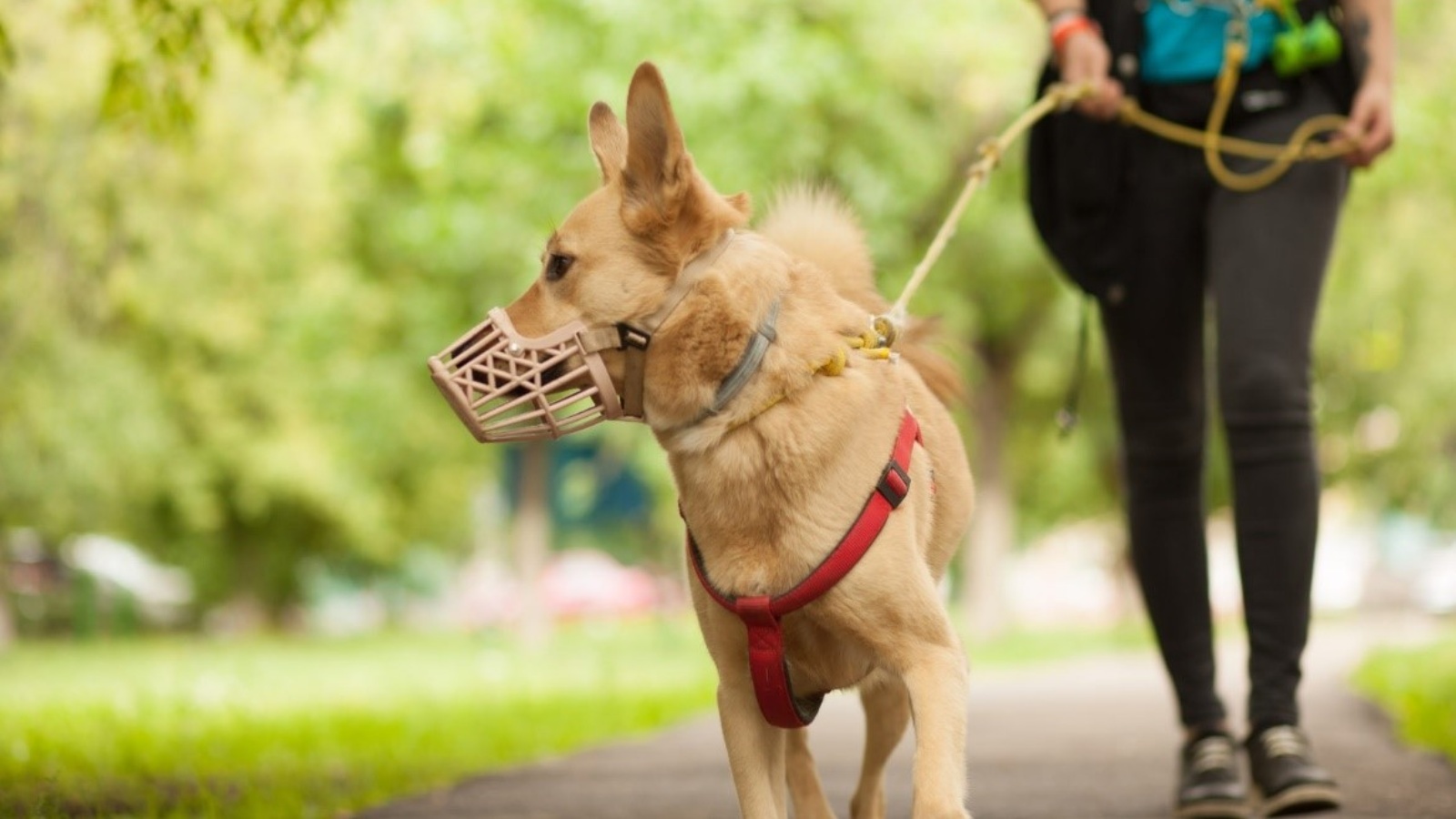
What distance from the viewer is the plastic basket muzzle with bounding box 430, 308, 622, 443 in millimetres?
3404

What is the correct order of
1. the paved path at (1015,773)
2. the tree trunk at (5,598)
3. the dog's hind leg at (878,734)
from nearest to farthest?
the dog's hind leg at (878,734) → the paved path at (1015,773) → the tree trunk at (5,598)

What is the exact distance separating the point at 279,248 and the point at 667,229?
25.0 meters

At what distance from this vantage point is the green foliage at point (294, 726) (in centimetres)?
572

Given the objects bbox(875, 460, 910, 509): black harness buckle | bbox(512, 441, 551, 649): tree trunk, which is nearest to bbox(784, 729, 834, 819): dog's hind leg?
bbox(875, 460, 910, 509): black harness buckle

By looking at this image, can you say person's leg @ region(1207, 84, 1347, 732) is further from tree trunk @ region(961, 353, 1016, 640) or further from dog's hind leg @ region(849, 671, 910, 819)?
tree trunk @ region(961, 353, 1016, 640)

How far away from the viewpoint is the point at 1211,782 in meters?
4.79

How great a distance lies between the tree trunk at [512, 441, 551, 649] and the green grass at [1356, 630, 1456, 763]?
12.3 meters

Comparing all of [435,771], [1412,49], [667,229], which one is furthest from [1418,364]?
[667,229]

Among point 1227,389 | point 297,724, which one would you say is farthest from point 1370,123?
point 297,724

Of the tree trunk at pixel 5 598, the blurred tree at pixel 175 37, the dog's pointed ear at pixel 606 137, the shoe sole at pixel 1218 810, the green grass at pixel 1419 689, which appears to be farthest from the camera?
the tree trunk at pixel 5 598

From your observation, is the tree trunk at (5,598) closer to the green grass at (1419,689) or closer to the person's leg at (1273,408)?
the green grass at (1419,689)

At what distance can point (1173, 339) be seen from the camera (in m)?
5.14

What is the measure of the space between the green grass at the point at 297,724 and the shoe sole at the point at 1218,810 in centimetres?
245

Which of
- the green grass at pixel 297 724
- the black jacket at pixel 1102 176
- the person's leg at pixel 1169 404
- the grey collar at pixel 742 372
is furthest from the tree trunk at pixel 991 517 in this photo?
the grey collar at pixel 742 372
